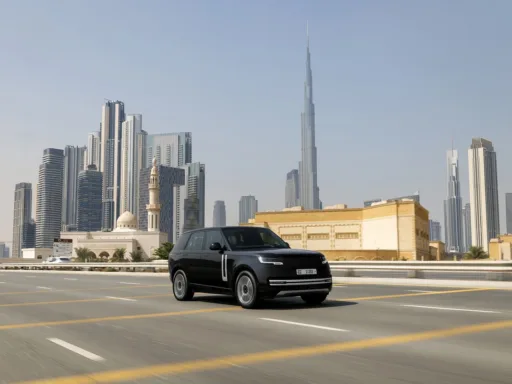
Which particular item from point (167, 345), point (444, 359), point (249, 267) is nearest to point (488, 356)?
point (444, 359)

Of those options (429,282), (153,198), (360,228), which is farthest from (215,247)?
(153,198)

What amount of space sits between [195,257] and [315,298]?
10.4ft

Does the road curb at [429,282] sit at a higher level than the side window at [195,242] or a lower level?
lower

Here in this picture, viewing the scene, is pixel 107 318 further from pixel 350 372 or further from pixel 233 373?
pixel 350 372

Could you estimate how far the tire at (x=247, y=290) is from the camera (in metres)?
12.0

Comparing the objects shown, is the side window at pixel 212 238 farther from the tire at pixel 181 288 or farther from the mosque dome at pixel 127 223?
the mosque dome at pixel 127 223

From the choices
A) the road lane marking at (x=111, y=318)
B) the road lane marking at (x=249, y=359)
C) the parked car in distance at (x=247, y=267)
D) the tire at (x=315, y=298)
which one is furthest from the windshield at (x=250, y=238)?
the road lane marking at (x=249, y=359)

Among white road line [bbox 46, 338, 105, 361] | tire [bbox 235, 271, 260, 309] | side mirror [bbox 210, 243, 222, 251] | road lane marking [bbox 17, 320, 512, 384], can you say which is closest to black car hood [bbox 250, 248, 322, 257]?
tire [bbox 235, 271, 260, 309]

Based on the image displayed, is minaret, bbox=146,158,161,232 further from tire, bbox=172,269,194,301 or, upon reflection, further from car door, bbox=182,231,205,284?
car door, bbox=182,231,205,284

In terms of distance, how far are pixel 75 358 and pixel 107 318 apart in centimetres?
438

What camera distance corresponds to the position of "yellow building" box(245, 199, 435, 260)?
337ft

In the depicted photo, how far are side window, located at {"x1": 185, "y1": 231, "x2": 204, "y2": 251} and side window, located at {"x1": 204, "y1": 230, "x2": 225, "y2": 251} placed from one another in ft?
0.80

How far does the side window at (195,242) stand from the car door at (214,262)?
251mm

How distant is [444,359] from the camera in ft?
21.0
